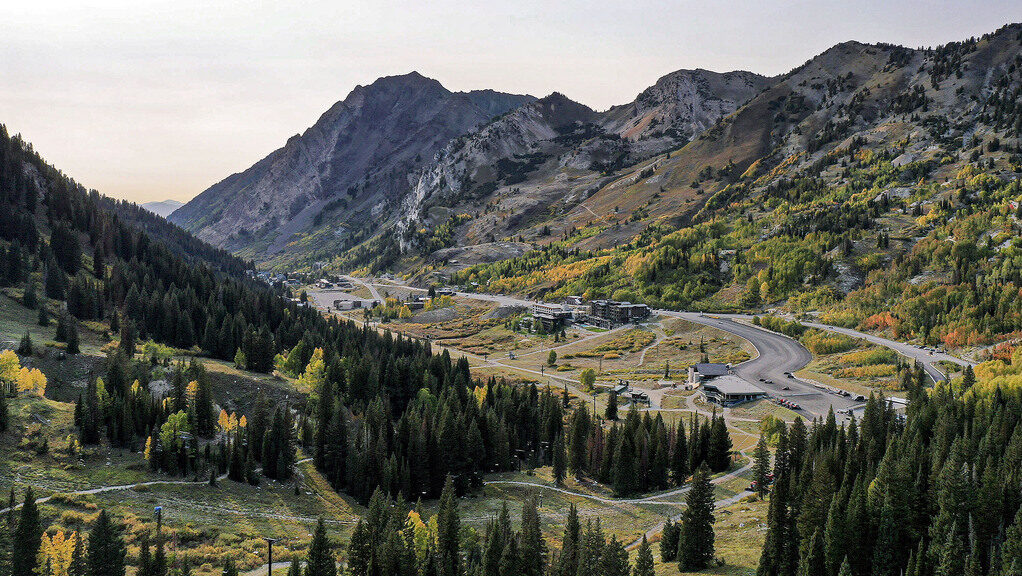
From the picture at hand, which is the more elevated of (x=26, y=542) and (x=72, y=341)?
(x=72, y=341)

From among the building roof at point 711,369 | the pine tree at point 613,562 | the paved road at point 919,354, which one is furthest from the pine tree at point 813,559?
the building roof at point 711,369

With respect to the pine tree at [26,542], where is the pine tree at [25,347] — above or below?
above

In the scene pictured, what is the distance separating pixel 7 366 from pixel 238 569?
5726 cm

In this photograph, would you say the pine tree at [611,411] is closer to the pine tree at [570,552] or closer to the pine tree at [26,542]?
the pine tree at [570,552]

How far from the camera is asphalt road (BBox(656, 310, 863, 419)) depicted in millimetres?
122625

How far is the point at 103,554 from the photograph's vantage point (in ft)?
177

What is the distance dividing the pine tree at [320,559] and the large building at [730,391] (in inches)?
3678

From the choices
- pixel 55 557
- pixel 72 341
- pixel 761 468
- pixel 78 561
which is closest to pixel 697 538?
pixel 761 468

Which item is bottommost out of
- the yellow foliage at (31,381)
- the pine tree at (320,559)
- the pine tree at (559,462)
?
the pine tree at (559,462)

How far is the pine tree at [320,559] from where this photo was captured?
59.3 m

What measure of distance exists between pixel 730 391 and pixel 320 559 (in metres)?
95.5

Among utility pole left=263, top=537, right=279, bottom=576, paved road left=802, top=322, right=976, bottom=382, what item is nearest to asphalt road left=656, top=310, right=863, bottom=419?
paved road left=802, top=322, right=976, bottom=382

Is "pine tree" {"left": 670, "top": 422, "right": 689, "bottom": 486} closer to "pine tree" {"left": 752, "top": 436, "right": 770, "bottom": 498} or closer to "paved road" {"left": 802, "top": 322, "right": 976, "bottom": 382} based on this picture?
"pine tree" {"left": 752, "top": 436, "right": 770, "bottom": 498}

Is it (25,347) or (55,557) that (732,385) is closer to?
(55,557)
